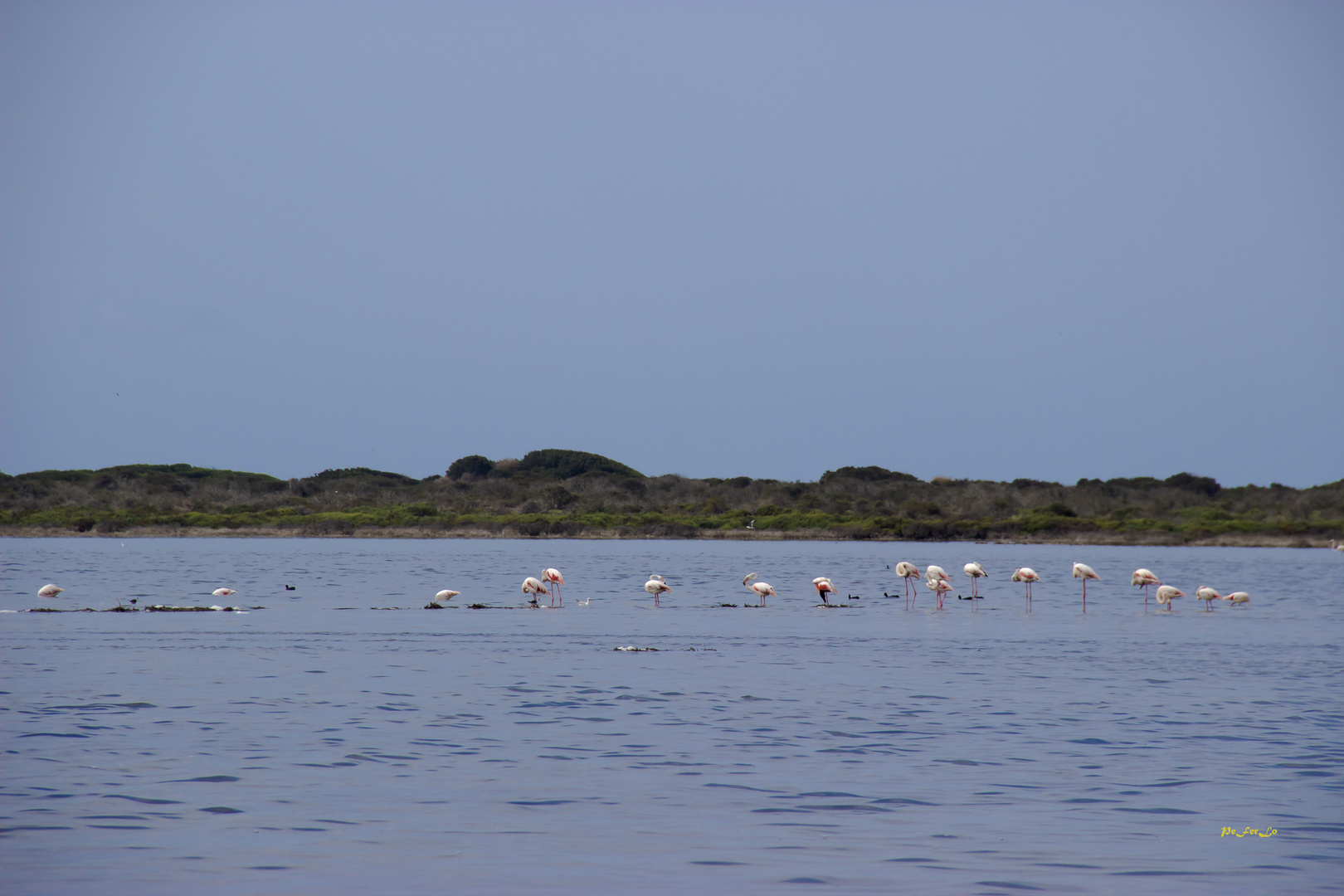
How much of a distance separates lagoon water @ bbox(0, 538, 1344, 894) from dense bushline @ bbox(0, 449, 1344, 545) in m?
56.7

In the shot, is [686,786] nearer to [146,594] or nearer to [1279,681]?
[1279,681]

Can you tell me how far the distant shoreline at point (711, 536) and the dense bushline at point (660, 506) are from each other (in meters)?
0.18

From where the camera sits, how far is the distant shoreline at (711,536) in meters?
75.7

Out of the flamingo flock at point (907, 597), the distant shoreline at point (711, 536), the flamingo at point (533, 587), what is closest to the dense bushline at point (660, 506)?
the distant shoreline at point (711, 536)

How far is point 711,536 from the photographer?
8344cm

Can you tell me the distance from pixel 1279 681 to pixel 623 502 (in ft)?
291

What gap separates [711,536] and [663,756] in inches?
2852

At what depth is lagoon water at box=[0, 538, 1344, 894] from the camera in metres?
7.68

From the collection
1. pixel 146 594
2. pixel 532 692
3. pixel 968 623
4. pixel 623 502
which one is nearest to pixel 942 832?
pixel 532 692

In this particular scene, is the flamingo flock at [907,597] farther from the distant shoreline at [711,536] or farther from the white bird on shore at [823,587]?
the distant shoreline at [711,536]

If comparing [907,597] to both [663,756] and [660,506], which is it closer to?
[663,756]

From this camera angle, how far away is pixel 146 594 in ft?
101

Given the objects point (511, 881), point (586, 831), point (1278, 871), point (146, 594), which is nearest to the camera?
point (511, 881)

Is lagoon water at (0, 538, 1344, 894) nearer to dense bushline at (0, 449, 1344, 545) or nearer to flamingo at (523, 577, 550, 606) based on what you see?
flamingo at (523, 577, 550, 606)
